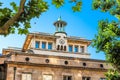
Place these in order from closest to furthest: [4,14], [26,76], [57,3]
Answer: [57,3] < [4,14] < [26,76]

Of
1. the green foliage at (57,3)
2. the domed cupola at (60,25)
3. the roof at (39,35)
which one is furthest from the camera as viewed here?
the domed cupola at (60,25)

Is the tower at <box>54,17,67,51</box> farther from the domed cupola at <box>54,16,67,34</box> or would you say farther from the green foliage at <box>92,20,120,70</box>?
the green foliage at <box>92,20,120,70</box>

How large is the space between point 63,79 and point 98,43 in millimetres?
19141

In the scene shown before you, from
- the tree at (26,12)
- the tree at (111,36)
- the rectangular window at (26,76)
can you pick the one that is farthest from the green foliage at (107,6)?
the rectangular window at (26,76)

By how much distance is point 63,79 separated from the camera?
165 feet

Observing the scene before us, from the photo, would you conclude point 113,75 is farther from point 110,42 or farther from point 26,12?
point 26,12

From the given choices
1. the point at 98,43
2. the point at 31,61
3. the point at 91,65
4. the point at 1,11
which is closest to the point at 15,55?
the point at 31,61

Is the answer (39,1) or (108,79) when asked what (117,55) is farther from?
(39,1)

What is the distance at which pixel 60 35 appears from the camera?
84312mm

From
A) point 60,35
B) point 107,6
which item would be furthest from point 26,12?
point 60,35

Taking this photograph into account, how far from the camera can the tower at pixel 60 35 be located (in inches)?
3268

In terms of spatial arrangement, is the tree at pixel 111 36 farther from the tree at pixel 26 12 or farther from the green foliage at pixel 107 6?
the tree at pixel 26 12

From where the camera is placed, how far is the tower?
272ft

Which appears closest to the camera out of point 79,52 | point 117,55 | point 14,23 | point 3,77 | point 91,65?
point 14,23
